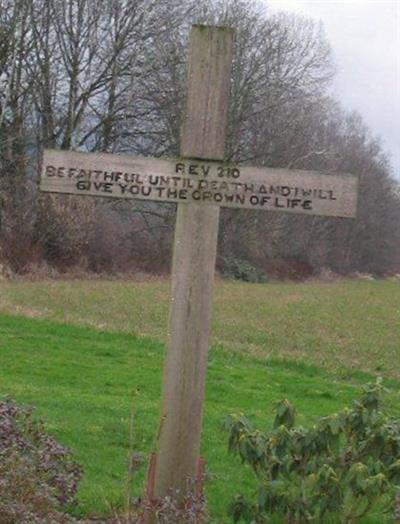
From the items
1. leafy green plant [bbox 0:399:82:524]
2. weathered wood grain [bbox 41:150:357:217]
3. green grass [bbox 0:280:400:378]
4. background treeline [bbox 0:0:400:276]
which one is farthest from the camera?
background treeline [bbox 0:0:400:276]

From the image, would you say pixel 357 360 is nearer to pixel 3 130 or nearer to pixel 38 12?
pixel 3 130

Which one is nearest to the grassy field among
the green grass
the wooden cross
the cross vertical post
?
the green grass

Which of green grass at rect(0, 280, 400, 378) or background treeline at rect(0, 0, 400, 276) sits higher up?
background treeline at rect(0, 0, 400, 276)

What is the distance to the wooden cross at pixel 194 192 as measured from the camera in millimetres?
5430

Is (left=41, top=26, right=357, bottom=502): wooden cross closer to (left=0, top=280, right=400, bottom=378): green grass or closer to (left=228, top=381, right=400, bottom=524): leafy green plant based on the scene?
(left=228, top=381, right=400, bottom=524): leafy green plant

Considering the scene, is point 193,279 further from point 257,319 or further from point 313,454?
point 257,319

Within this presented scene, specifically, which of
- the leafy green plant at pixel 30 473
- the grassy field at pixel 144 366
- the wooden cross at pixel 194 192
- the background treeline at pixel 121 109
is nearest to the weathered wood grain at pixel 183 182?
the wooden cross at pixel 194 192

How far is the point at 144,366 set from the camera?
1506cm

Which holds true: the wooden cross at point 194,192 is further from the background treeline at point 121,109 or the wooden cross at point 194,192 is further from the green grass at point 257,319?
the background treeline at point 121,109

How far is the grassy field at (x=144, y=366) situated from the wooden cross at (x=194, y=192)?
47.1 inches

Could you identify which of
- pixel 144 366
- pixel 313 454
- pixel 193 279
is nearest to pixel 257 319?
pixel 144 366

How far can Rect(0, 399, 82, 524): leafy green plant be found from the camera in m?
4.76

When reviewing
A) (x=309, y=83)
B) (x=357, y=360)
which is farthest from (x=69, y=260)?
(x=357, y=360)

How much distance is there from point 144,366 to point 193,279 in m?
9.77
